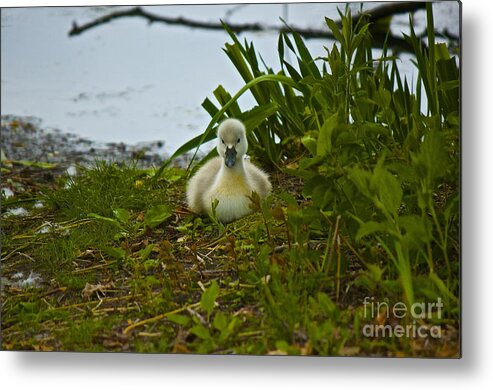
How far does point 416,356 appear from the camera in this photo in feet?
7.72

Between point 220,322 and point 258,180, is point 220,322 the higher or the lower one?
the lower one

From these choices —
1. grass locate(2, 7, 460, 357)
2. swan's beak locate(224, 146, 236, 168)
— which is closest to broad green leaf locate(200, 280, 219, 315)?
grass locate(2, 7, 460, 357)

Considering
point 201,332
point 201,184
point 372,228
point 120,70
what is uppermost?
point 120,70

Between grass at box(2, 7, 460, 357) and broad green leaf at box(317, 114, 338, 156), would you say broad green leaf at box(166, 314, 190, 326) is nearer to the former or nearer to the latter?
grass at box(2, 7, 460, 357)

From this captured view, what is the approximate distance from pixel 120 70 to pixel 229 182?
0.42m

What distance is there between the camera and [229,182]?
265 cm

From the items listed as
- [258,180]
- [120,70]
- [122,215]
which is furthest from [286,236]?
[120,70]

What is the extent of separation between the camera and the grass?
2361 mm

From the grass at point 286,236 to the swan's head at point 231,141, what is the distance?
0.03 m

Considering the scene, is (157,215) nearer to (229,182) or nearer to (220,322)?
(229,182)

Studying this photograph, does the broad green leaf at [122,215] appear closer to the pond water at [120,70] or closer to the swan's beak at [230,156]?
the pond water at [120,70]

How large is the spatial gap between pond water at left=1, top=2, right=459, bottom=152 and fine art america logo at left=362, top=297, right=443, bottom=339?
1.98 ft

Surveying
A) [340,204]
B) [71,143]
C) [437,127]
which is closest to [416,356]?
[340,204]

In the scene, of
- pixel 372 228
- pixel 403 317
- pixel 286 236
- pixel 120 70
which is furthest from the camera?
pixel 120 70
